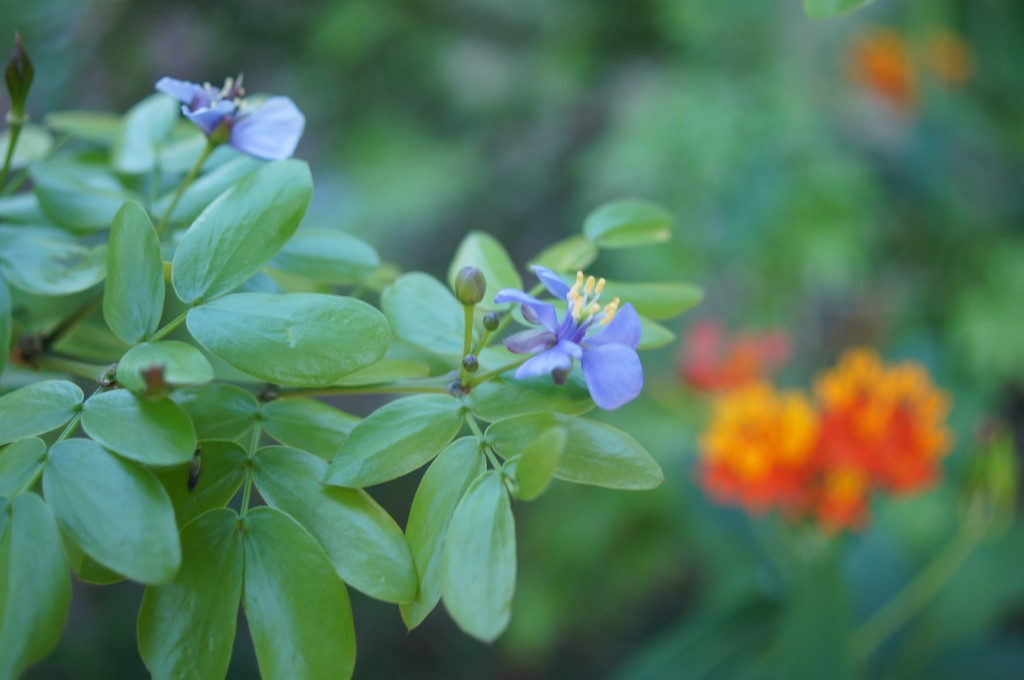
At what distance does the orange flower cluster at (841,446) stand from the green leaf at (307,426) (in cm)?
55

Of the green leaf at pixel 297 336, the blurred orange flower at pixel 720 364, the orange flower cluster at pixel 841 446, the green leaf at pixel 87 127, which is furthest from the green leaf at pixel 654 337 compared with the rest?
the blurred orange flower at pixel 720 364

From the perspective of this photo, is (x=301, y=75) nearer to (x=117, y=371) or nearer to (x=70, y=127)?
(x=70, y=127)

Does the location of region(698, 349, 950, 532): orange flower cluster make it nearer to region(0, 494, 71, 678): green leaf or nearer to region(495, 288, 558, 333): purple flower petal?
region(495, 288, 558, 333): purple flower petal

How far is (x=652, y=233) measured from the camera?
428mm

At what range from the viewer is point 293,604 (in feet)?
0.96

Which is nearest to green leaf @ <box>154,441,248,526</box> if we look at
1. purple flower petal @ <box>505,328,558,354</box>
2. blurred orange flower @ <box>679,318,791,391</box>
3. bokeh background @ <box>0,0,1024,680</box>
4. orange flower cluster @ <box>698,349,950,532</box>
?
purple flower petal @ <box>505,328,558,354</box>

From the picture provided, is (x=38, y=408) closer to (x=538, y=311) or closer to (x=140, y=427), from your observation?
(x=140, y=427)

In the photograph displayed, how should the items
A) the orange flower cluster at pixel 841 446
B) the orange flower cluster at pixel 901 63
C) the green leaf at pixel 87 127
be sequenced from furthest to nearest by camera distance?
1. the orange flower cluster at pixel 901 63
2. the orange flower cluster at pixel 841 446
3. the green leaf at pixel 87 127

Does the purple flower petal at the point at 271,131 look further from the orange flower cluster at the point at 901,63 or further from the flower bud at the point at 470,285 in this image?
the orange flower cluster at the point at 901,63

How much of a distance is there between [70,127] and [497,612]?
40 centimetres

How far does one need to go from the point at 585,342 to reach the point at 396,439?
0.28ft

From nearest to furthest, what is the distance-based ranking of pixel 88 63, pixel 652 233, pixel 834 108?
pixel 652 233 → pixel 88 63 → pixel 834 108

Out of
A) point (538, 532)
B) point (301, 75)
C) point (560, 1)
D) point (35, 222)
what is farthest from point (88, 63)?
point (35, 222)

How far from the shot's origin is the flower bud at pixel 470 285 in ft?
1.05
